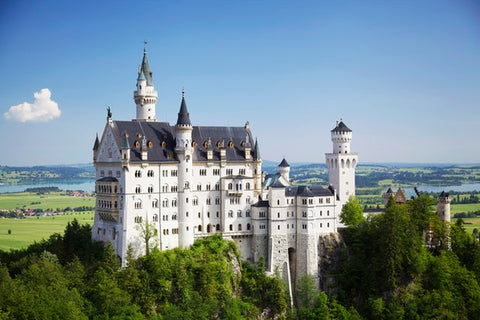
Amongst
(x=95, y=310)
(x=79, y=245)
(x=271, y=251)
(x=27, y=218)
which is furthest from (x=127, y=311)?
(x=27, y=218)

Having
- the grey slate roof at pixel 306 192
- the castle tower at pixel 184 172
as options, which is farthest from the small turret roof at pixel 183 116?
the grey slate roof at pixel 306 192

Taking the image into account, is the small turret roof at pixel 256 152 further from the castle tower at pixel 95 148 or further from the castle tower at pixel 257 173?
the castle tower at pixel 95 148

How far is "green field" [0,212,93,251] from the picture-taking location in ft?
463

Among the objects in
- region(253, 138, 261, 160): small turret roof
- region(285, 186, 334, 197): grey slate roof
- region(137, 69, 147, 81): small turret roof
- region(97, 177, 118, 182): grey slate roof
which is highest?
region(137, 69, 147, 81): small turret roof

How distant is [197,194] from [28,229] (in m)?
92.1

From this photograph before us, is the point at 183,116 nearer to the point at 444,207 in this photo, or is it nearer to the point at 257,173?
the point at 257,173

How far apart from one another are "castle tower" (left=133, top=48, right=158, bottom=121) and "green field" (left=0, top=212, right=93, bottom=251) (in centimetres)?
5217

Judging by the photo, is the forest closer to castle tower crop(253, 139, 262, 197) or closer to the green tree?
the green tree

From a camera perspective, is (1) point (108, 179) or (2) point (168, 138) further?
(2) point (168, 138)

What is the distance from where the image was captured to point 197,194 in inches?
3504

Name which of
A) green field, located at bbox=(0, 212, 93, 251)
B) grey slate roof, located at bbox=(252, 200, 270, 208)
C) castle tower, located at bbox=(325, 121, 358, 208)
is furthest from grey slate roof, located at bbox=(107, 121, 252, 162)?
green field, located at bbox=(0, 212, 93, 251)

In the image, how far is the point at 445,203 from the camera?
10244 cm

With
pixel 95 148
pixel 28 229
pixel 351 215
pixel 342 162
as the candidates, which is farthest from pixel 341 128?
pixel 28 229

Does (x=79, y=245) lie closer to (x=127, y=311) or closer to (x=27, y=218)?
(x=127, y=311)
